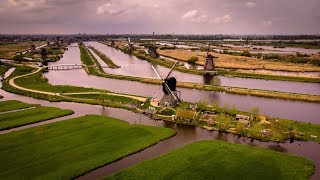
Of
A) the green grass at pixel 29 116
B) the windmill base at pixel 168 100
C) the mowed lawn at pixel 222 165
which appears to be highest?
the windmill base at pixel 168 100

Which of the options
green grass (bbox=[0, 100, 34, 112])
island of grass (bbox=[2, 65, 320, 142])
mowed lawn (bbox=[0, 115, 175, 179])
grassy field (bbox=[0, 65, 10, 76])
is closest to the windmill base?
island of grass (bbox=[2, 65, 320, 142])

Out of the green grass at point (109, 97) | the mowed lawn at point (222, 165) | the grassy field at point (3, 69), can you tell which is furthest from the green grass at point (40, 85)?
the mowed lawn at point (222, 165)

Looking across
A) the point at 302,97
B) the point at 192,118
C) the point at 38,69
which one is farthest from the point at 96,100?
the point at 38,69

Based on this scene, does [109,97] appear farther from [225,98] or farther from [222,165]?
[222,165]

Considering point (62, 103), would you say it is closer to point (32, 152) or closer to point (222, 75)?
point (32, 152)

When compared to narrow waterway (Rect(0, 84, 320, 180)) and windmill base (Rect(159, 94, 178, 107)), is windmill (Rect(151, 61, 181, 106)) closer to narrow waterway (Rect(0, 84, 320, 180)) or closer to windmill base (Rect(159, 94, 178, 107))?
windmill base (Rect(159, 94, 178, 107))

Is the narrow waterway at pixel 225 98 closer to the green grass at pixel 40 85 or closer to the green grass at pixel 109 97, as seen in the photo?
the green grass at pixel 40 85

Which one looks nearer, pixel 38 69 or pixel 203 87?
pixel 203 87
